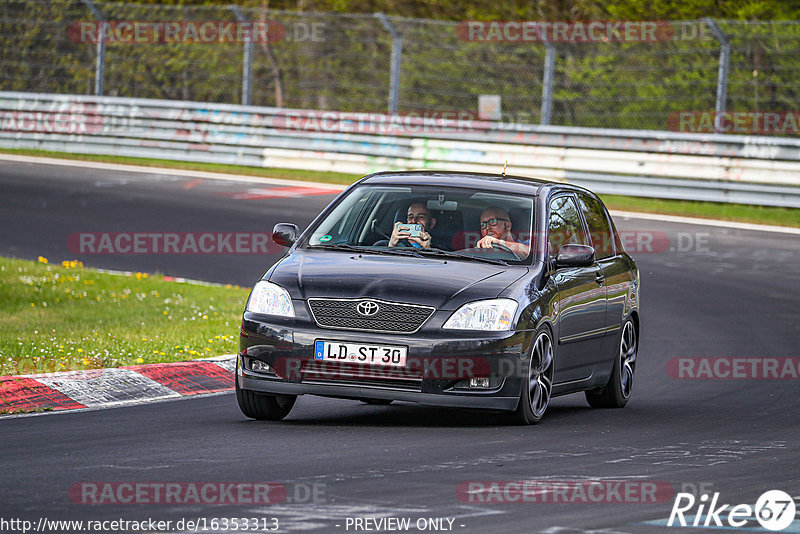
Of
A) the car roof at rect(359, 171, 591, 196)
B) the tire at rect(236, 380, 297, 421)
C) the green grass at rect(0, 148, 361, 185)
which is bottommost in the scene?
the tire at rect(236, 380, 297, 421)

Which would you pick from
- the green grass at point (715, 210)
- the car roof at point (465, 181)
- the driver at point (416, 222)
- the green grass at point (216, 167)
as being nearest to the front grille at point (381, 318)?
the driver at point (416, 222)

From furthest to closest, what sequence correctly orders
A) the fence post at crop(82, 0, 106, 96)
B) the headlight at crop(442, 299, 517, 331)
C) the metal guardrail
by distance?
the fence post at crop(82, 0, 106, 96) → the metal guardrail → the headlight at crop(442, 299, 517, 331)

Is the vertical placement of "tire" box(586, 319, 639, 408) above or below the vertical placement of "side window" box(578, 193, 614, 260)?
below

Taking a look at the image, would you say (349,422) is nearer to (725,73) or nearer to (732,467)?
(732,467)

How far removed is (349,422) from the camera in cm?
887

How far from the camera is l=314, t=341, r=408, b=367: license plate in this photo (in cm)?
815

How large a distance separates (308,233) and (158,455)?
259cm

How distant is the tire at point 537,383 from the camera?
337 inches

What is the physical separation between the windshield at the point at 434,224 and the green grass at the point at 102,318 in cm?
212

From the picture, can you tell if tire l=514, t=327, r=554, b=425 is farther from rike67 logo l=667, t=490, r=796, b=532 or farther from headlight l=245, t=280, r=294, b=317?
rike67 logo l=667, t=490, r=796, b=532

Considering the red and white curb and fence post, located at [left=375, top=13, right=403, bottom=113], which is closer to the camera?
the red and white curb

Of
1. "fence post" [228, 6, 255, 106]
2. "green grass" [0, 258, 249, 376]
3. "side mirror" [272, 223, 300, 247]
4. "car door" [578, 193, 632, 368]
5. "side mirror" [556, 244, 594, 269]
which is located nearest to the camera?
"side mirror" [556, 244, 594, 269]

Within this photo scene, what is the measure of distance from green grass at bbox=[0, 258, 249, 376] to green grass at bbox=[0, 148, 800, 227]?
31.1 ft

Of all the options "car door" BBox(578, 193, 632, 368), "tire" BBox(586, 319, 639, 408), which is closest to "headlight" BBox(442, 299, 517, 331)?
"car door" BBox(578, 193, 632, 368)
